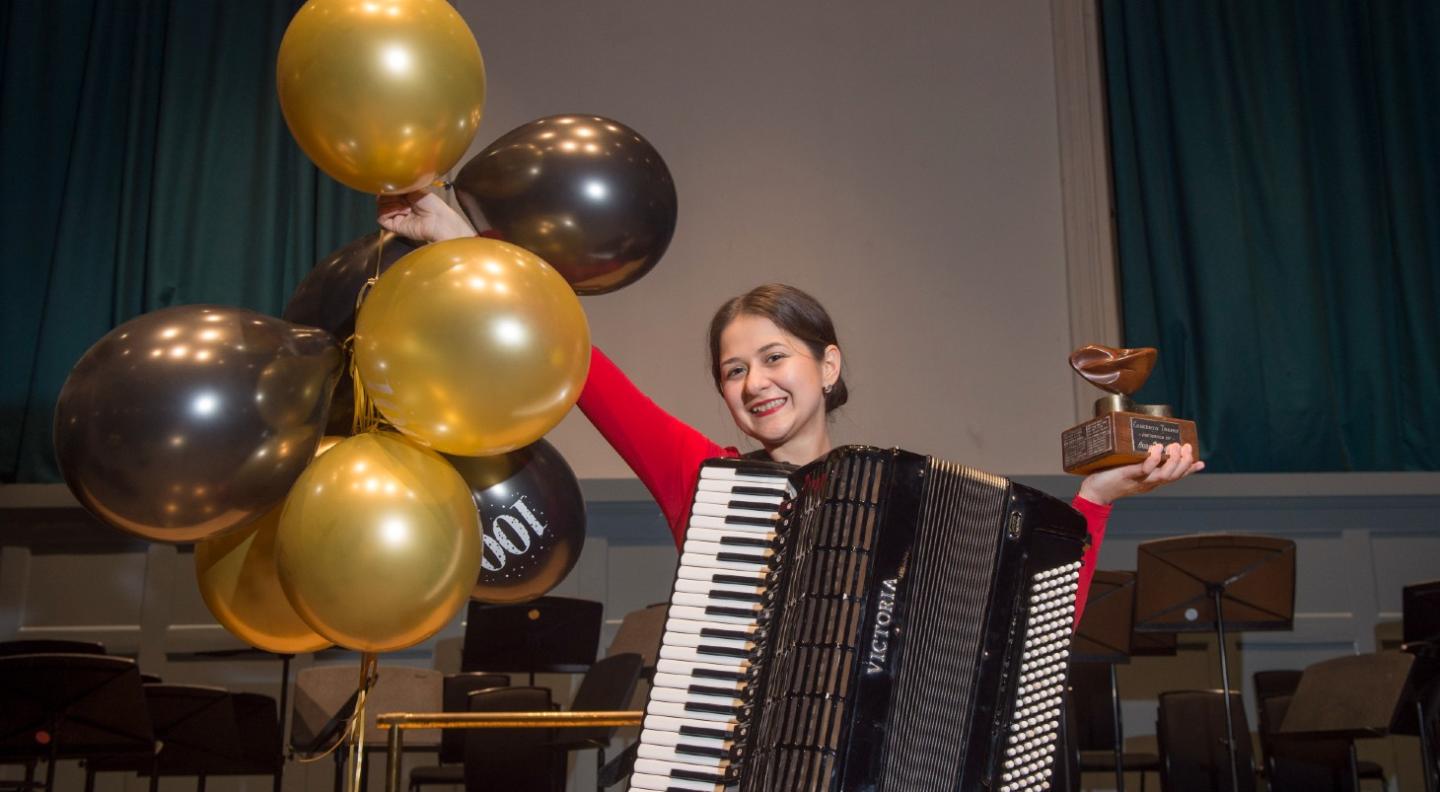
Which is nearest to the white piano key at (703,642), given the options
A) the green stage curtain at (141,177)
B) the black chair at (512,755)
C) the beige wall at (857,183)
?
the black chair at (512,755)

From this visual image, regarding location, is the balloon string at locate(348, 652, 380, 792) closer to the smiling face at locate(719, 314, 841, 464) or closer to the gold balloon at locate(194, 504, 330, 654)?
the gold balloon at locate(194, 504, 330, 654)

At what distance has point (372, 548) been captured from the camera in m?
1.99

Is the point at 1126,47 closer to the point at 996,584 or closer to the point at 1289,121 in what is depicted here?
the point at 1289,121

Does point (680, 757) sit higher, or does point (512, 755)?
point (512, 755)

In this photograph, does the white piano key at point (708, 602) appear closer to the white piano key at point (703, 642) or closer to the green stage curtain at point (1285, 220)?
the white piano key at point (703, 642)

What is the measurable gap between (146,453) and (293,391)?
9.6 inches

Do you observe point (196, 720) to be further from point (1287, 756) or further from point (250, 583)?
point (1287, 756)

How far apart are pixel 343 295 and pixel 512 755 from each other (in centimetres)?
306

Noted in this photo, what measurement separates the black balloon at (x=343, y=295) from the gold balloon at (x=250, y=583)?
214 millimetres

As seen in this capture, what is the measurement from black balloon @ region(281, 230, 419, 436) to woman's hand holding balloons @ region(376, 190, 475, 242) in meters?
0.06

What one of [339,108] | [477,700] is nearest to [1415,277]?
[477,700]

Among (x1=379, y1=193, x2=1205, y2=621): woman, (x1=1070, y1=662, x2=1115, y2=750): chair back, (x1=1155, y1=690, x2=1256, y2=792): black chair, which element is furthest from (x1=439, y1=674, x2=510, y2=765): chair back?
(x1=379, y1=193, x2=1205, y2=621): woman

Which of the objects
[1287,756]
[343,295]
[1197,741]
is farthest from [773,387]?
[1287,756]

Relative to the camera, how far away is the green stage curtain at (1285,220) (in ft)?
22.2
